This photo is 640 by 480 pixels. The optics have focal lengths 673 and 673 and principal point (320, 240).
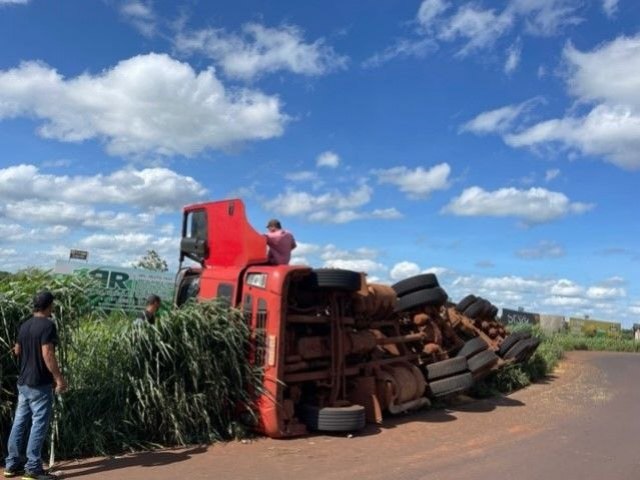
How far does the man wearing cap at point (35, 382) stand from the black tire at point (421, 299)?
6.63m

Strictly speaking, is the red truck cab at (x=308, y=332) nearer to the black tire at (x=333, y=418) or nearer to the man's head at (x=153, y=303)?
the black tire at (x=333, y=418)

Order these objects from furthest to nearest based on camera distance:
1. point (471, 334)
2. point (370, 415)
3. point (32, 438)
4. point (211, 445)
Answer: point (471, 334), point (370, 415), point (211, 445), point (32, 438)

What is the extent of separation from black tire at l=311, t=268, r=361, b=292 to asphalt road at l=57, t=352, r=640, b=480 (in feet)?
6.71

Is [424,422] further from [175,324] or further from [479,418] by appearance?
[175,324]

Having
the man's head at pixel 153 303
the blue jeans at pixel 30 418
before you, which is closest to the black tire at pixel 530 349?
the man's head at pixel 153 303

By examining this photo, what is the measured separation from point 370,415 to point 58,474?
461 centimetres

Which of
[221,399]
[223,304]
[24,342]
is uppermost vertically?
[223,304]

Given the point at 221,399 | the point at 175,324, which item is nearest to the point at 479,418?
the point at 221,399

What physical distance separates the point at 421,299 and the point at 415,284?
1.13 feet

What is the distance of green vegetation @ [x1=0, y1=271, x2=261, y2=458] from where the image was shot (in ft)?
24.7

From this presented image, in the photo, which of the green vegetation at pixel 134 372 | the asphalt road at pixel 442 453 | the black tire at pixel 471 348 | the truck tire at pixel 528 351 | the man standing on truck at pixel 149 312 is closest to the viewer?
the asphalt road at pixel 442 453

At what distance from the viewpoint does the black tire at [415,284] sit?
A: 12.3 metres

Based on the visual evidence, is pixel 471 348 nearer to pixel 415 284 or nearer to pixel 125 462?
pixel 415 284

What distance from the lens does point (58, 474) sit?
686 centimetres
